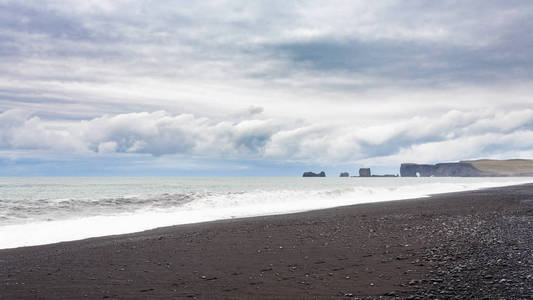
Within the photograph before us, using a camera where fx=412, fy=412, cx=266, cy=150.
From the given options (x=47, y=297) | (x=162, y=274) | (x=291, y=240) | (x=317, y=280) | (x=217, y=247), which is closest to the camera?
(x=47, y=297)

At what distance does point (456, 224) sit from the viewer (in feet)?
46.2

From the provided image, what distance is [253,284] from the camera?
737 centimetres

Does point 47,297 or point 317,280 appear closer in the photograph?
point 47,297

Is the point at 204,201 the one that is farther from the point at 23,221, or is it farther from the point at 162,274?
the point at 162,274

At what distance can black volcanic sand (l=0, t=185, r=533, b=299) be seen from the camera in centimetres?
683

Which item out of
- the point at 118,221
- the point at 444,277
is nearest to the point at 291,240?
the point at 444,277

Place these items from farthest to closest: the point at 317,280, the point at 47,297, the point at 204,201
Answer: the point at 204,201
the point at 317,280
the point at 47,297

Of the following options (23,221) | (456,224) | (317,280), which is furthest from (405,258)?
(23,221)

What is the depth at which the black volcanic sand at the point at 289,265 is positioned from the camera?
6.83 m

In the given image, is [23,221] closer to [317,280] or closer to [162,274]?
[162,274]

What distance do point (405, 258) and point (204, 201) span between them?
24635mm

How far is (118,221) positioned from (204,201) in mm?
12279

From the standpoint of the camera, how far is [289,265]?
8727 mm

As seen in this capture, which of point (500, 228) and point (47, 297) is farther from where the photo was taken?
point (500, 228)
